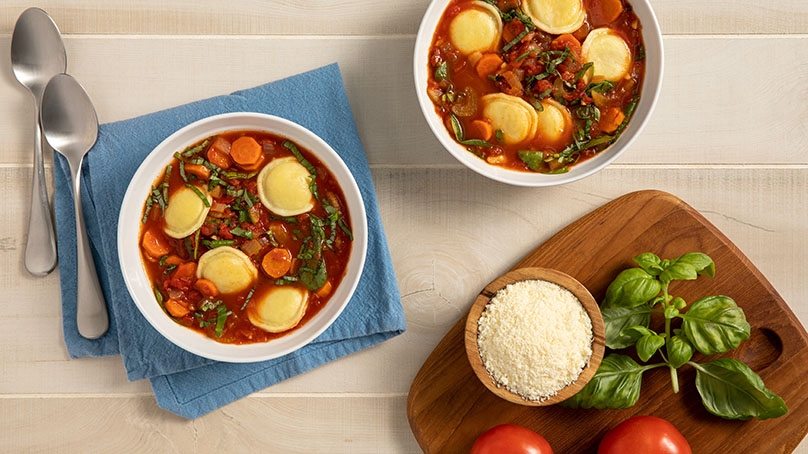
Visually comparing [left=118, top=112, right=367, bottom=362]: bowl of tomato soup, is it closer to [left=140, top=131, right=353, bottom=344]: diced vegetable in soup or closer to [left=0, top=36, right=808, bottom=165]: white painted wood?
[left=140, top=131, right=353, bottom=344]: diced vegetable in soup

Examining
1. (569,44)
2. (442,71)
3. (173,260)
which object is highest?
(569,44)

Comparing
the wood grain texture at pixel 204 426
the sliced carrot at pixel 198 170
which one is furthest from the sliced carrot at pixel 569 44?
the wood grain texture at pixel 204 426

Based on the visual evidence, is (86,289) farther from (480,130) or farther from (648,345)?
(648,345)

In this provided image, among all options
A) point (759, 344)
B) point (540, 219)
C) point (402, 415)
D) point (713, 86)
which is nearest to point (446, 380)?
point (402, 415)

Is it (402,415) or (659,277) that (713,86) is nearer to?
(659,277)

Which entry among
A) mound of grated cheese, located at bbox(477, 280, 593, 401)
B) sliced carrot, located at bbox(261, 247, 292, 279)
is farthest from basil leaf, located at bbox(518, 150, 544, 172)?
sliced carrot, located at bbox(261, 247, 292, 279)

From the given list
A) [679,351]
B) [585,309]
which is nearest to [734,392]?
[679,351]

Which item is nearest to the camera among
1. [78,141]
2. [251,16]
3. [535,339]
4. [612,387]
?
[535,339]
